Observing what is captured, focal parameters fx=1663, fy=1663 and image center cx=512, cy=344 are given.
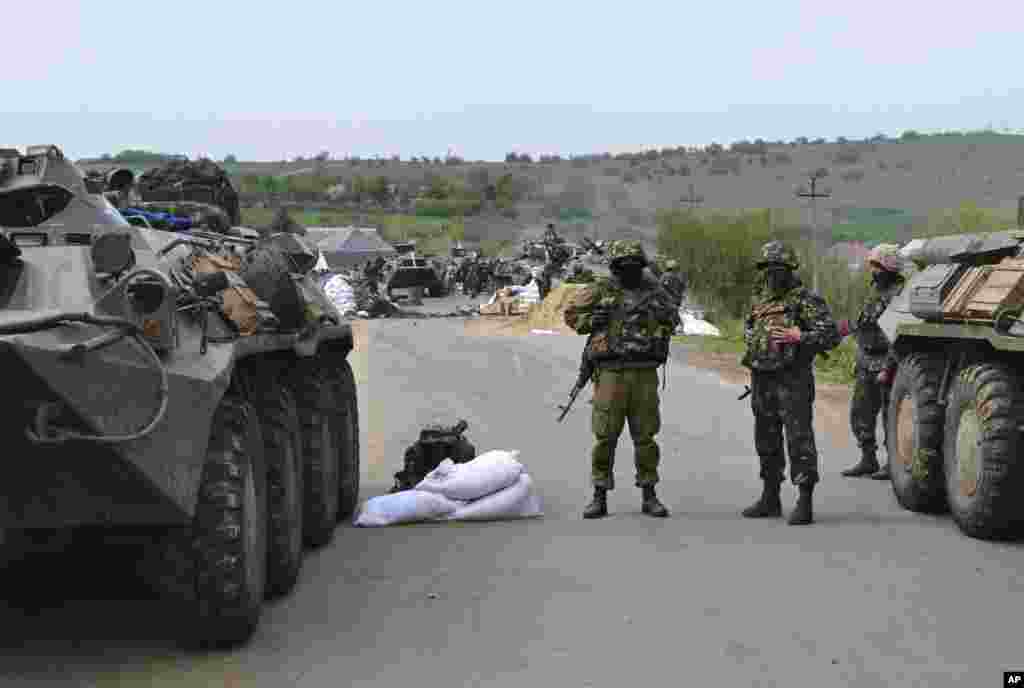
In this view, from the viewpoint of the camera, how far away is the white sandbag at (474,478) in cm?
1042

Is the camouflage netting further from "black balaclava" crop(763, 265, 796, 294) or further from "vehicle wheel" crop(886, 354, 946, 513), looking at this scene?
"vehicle wheel" crop(886, 354, 946, 513)

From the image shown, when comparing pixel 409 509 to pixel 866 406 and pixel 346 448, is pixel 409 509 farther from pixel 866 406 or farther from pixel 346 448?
pixel 866 406

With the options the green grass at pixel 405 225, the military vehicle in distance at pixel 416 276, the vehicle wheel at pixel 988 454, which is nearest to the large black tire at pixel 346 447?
the vehicle wheel at pixel 988 454

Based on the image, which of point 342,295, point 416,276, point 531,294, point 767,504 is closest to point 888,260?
point 767,504

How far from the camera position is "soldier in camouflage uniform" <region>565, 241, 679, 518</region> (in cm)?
1034

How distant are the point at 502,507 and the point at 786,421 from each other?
1.83 m

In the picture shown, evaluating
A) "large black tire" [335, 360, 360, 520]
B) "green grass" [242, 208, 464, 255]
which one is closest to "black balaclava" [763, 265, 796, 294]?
"large black tire" [335, 360, 360, 520]

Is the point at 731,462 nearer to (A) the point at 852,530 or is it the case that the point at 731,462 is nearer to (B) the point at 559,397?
(A) the point at 852,530

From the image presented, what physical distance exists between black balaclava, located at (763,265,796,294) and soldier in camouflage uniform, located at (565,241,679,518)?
0.62 metres

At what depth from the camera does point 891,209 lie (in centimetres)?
8131

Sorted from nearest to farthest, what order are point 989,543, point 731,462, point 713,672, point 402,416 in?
point 713,672
point 989,543
point 731,462
point 402,416

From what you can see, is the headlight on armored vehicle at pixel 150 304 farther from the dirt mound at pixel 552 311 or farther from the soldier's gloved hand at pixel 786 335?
the dirt mound at pixel 552 311

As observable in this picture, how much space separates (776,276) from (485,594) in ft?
11.2

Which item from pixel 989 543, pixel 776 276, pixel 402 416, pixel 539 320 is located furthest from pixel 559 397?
pixel 539 320
